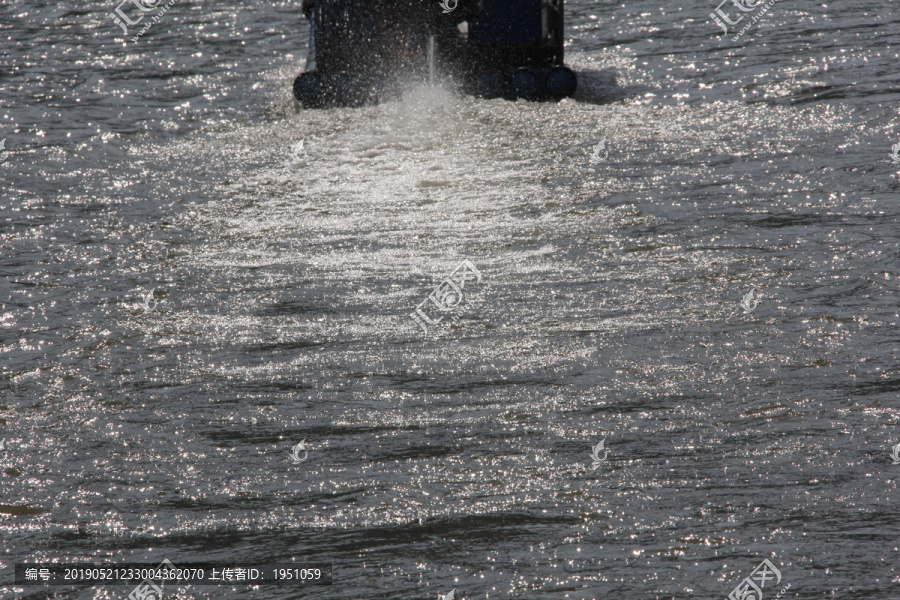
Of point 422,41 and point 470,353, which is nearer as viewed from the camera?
point 470,353

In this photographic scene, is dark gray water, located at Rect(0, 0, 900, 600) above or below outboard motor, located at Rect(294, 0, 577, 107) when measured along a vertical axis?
below

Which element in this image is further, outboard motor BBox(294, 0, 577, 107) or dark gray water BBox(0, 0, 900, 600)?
outboard motor BBox(294, 0, 577, 107)

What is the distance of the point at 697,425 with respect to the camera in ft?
14.0

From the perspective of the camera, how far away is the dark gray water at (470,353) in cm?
357

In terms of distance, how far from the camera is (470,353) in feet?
16.5

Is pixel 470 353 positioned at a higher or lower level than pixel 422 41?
lower

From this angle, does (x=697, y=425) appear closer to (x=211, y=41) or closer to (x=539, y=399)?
(x=539, y=399)

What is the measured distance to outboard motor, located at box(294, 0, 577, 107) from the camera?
11680mm

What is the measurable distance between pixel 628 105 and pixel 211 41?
8065 millimetres

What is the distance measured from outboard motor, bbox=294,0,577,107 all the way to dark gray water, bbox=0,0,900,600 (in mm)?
1535

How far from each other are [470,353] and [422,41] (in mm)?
8035

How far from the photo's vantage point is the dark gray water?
357 centimetres

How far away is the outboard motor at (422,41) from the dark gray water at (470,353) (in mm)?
1535

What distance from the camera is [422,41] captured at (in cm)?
1210
